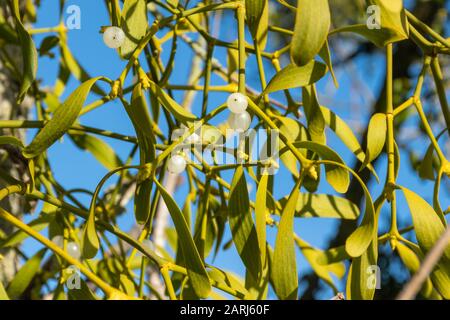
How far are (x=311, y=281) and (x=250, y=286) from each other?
689 mm

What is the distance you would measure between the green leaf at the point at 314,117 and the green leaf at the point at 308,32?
0.55ft

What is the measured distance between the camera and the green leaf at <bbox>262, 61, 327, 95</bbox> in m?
0.51

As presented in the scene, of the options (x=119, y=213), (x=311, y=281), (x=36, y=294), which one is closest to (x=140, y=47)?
(x=36, y=294)

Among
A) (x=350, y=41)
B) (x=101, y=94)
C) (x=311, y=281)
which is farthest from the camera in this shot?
(x=350, y=41)

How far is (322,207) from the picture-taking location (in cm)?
65

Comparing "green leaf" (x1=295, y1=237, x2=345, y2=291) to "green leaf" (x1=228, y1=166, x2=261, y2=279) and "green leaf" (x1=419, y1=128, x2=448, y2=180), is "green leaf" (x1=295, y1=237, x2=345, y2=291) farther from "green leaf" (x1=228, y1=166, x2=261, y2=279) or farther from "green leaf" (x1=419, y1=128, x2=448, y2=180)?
"green leaf" (x1=228, y1=166, x2=261, y2=279)

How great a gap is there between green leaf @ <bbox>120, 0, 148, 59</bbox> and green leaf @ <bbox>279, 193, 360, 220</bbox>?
23cm

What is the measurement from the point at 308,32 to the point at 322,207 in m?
0.28

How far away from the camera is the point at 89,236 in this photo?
0.46 m

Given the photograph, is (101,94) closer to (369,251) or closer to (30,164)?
(30,164)

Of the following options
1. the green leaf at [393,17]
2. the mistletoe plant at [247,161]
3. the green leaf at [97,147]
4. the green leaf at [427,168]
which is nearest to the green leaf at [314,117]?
the mistletoe plant at [247,161]

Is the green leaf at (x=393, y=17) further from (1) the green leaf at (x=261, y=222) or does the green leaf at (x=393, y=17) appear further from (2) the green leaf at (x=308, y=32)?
(1) the green leaf at (x=261, y=222)

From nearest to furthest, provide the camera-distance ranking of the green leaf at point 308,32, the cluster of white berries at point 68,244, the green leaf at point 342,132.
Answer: the green leaf at point 308,32, the green leaf at point 342,132, the cluster of white berries at point 68,244

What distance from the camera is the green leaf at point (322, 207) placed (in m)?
0.65
